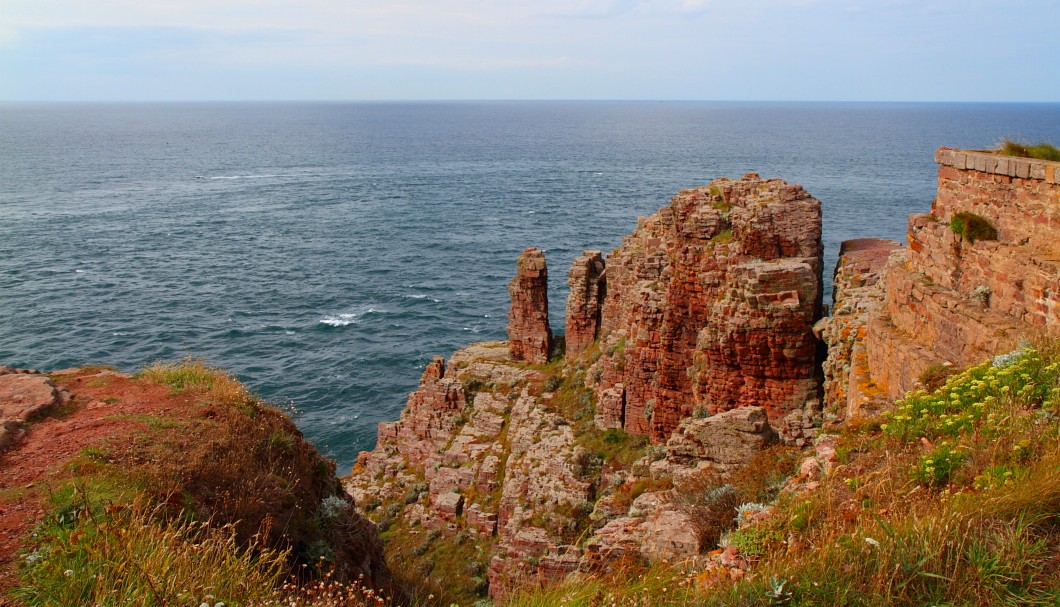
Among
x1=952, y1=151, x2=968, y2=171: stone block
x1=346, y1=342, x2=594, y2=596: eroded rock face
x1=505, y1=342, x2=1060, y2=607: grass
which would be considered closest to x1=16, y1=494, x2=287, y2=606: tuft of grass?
x1=505, y1=342, x2=1060, y2=607: grass

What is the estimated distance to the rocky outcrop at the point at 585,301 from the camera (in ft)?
114

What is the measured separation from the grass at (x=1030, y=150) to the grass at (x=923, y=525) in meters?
6.37

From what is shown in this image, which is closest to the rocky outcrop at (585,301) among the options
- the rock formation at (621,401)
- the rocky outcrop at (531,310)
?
the rock formation at (621,401)

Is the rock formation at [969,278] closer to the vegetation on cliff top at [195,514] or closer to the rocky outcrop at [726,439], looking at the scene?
the rocky outcrop at [726,439]

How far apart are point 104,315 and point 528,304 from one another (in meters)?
44.8

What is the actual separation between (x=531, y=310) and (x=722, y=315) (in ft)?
50.0

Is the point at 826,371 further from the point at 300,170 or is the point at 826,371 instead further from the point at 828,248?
the point at 300,170

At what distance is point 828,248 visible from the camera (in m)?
69.0

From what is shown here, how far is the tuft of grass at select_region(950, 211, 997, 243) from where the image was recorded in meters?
14.4

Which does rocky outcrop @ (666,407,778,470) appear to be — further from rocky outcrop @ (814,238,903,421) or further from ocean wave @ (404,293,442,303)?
ocean wave @ (404,293,442,303)

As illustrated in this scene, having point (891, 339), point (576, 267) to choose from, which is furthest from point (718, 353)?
point (576, 267)

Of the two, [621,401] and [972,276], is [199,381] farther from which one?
[972,276]

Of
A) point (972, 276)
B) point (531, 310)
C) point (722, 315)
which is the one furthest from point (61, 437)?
point (531, 310)

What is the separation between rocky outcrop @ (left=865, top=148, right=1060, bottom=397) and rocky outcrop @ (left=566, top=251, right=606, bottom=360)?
1868 centimetres
